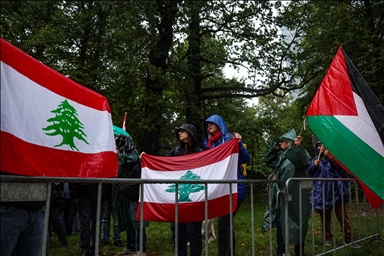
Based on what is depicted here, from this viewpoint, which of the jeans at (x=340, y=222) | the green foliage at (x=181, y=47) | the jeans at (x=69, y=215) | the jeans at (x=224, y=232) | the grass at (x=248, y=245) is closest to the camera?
the jeans at (x=224, y=232)

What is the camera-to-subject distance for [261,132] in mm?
20438

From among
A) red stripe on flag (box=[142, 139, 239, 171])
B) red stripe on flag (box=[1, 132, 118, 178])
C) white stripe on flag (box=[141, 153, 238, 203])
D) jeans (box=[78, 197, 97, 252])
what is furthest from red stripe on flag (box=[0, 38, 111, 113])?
jeans (box=[78, 197, 97, 252])

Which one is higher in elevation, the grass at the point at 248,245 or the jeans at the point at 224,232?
the jeans at the point at 224,232

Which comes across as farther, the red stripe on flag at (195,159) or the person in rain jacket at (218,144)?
the person in rain jacket at (218,144)

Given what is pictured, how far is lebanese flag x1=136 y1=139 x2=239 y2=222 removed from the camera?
4559 millimetres

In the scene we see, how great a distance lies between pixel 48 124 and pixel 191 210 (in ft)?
6.96

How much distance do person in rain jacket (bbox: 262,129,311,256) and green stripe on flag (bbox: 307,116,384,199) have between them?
47 centimetres

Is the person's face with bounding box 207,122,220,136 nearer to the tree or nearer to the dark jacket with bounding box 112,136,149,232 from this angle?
the dark jacket with bounding box 112,136,149,232

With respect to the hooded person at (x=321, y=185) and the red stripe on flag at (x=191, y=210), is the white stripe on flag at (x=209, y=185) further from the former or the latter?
the hooded person at (x=321, y=185)

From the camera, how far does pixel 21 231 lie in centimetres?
276

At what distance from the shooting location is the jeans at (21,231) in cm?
263

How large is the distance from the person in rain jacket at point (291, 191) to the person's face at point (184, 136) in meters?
1.37

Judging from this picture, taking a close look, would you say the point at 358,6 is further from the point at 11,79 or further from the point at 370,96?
the point at 11,79

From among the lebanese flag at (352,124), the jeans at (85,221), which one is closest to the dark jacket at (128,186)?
the jeans at (85,221)
